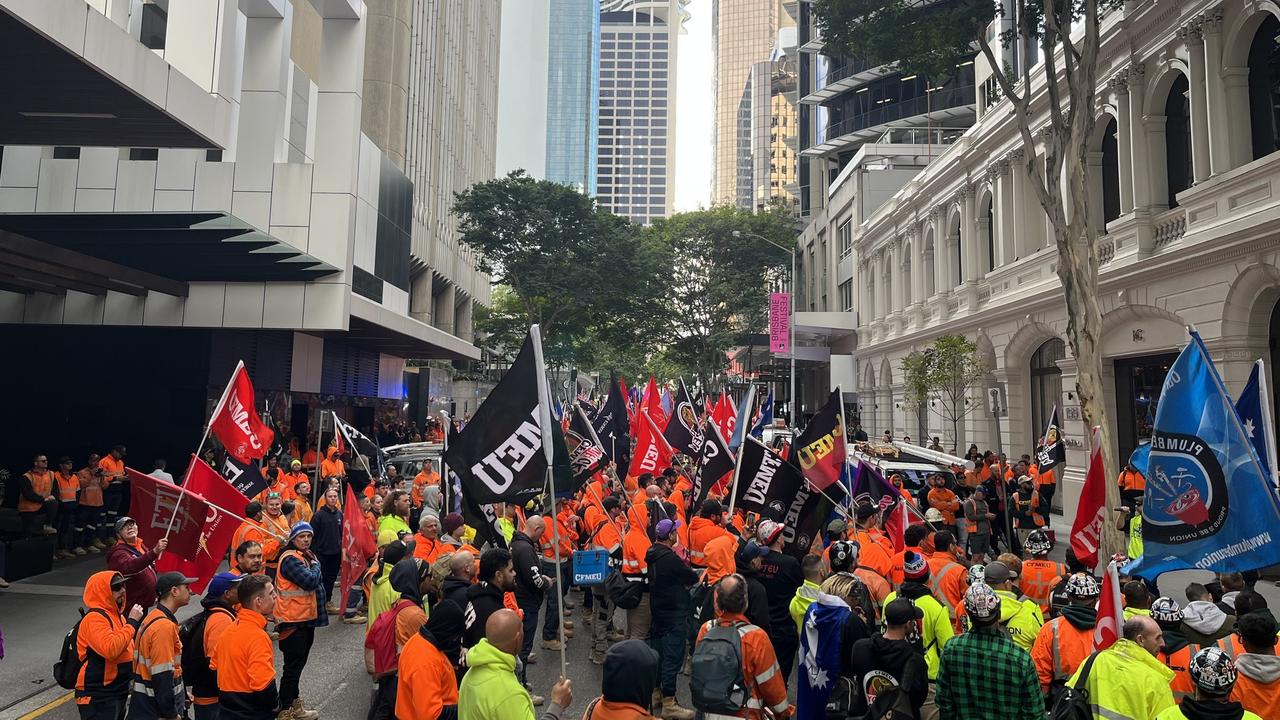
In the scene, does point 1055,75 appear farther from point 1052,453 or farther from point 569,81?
point 569,81

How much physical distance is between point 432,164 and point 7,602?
121ft

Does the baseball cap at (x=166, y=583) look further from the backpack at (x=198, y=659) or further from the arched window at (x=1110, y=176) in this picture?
the arched window at (x=1110, y=176)

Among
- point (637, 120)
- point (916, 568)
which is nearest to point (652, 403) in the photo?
point (916, 568)

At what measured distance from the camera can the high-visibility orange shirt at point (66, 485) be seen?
14.8 m

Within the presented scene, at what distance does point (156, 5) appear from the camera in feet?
55.7

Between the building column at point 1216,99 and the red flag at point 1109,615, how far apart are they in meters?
14.3

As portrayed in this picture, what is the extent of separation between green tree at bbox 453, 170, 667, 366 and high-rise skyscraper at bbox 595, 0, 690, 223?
151011 mm

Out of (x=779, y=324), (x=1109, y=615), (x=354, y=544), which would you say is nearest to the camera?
(x=1109, y=615)

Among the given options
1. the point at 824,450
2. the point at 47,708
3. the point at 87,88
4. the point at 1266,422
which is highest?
the point at 87,88

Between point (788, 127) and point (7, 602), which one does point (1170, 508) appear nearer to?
point (7, 602)

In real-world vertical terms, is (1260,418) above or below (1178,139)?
below

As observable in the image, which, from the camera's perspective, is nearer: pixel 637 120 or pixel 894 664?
pixel 894 664

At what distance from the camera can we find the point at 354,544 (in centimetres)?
1012

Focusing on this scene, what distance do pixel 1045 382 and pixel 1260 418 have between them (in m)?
17.7
